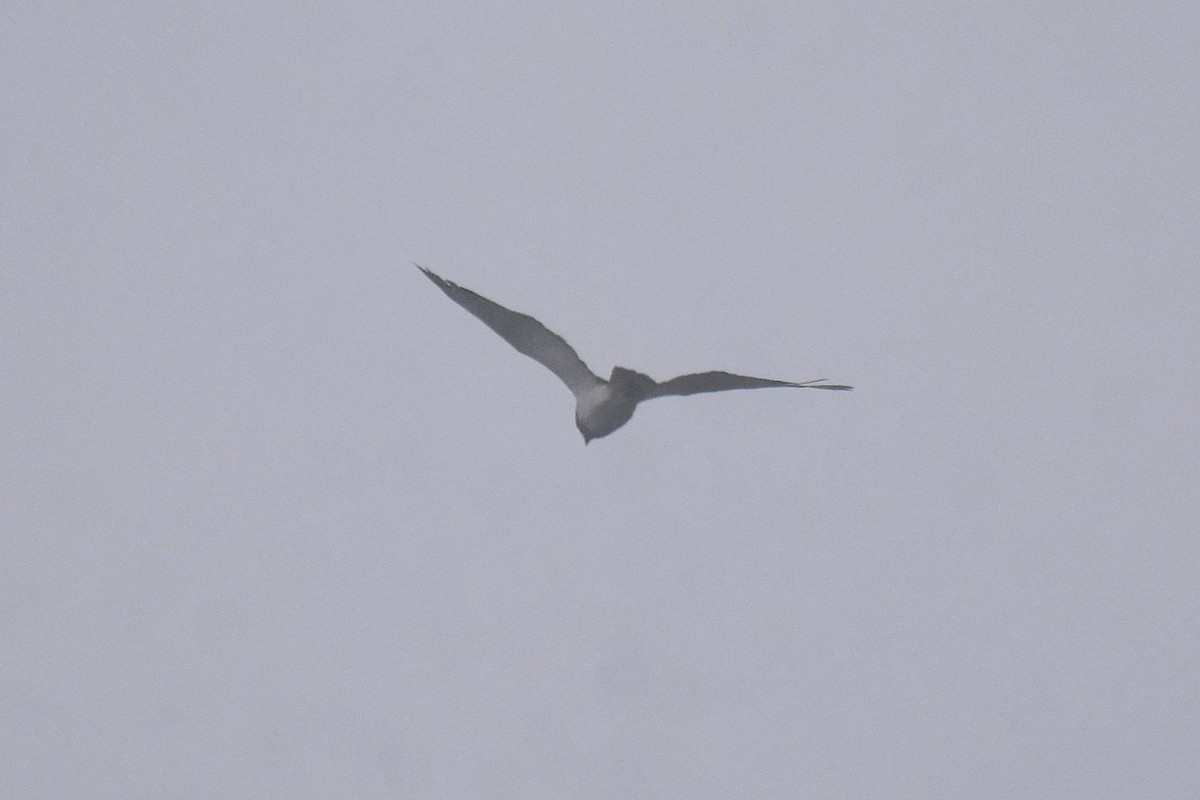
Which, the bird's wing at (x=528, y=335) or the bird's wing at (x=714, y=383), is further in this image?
the bird's wing at (x=528, y=335)

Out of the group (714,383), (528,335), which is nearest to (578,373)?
(528,335)

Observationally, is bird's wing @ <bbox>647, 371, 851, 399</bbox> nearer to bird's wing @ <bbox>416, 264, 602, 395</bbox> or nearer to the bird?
the bird

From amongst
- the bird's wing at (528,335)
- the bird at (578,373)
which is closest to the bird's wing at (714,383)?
the bird at (578,373)

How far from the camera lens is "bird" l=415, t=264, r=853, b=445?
22.9 m

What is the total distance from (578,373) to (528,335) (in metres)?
1.09

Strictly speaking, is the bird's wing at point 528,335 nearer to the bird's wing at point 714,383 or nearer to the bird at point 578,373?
the bird at point 578,373

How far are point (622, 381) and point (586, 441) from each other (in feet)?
6.18

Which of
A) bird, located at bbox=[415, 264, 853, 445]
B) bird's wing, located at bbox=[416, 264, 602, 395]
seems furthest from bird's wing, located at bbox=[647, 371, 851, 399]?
bird's wing, located at bbox=[416, 264, 602, 395]

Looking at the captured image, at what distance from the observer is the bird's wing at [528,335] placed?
2430 centimetres

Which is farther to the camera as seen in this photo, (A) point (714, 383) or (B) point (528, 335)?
(B) point (528, 335)

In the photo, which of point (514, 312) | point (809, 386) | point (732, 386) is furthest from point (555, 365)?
point (809, 386)

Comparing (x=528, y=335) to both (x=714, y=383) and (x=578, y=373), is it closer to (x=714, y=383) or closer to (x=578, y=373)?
(x=578, y=373)

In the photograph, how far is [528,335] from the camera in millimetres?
24547

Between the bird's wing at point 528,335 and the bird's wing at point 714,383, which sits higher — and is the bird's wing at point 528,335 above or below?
above
